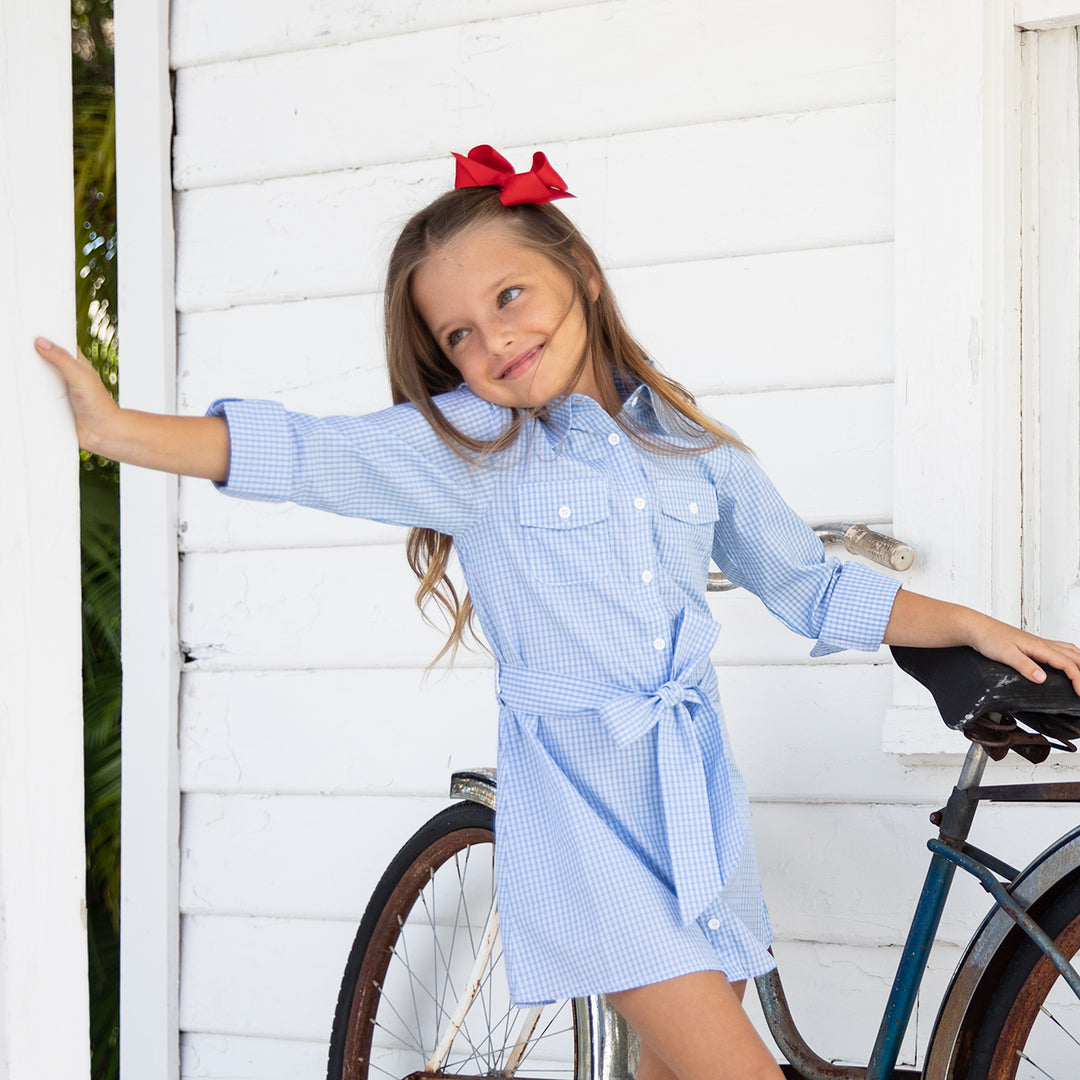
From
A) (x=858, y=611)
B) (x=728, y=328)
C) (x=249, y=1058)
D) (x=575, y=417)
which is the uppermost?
(x=728, y=328)

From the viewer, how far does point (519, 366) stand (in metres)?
1.38

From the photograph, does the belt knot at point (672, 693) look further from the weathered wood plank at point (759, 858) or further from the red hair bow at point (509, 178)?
the weathered wood plank at point (759, 858)

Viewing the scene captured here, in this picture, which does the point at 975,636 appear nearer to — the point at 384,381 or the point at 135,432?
the point at 135,432

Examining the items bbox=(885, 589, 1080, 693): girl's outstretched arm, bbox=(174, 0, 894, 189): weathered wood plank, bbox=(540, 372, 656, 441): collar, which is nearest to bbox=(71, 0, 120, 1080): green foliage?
bbox=(174, 0, 894, 189): weathered wood plank

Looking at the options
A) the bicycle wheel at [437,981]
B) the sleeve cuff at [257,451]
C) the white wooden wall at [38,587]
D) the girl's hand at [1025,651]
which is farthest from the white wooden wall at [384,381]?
the white wooden wall at [38,587]

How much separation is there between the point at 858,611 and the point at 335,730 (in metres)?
1.09

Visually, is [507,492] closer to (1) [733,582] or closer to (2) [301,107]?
(1) [733,582]

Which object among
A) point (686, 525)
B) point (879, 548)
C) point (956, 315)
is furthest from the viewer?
point (956, 315)

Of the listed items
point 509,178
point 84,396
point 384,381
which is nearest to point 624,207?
point 384,381

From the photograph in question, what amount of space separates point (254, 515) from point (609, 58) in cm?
102

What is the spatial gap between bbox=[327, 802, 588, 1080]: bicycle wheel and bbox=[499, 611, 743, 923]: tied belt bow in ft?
1.70

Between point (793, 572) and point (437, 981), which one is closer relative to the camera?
point (793, 572)

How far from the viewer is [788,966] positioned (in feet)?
6.34

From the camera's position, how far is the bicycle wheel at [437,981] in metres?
1.89
